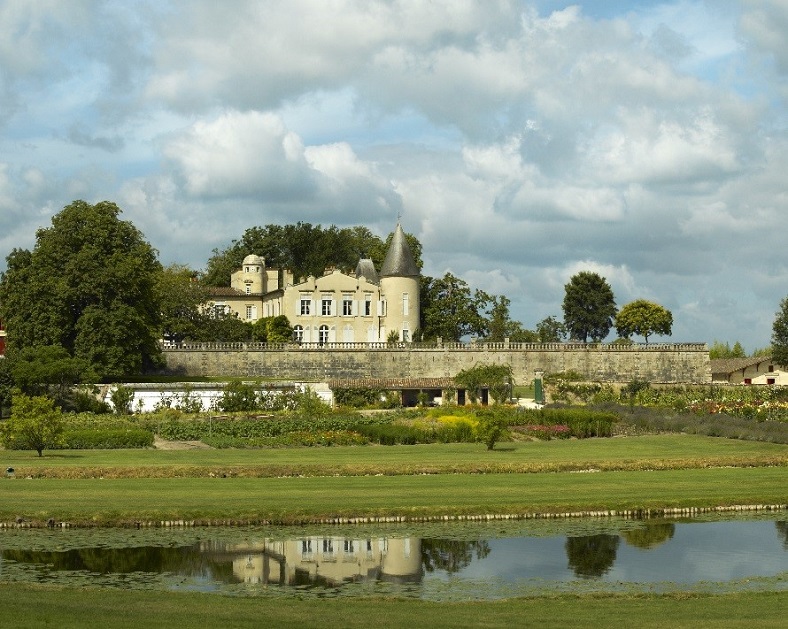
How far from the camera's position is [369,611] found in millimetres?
18672

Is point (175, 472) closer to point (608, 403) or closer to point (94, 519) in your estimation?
point (94, 519)

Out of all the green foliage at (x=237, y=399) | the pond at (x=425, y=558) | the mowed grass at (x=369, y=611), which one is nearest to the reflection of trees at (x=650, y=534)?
the pond at (x=425, y=558)

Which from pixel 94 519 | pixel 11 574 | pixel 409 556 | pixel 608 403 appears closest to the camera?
pixel 11 574

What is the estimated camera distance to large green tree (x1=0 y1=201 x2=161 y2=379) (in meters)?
70.9

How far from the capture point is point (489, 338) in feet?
327

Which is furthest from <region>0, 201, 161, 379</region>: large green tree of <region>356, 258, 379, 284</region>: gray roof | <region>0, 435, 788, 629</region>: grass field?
<region>356, 258, 379, 284</region>: gray roof

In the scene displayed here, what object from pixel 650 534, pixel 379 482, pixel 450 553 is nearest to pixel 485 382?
pixel 379 482

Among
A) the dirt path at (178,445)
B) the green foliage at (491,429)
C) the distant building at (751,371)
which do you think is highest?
the distant building at (751,371)

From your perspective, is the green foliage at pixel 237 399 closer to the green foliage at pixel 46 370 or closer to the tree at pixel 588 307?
the green foliage at pixel 46 370

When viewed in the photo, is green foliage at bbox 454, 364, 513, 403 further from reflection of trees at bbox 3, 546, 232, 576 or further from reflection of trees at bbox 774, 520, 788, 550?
reflection of trees at bbox 3, 546, 232, 576

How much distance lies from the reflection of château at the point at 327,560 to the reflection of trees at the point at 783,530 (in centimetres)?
733

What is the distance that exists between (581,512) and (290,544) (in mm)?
7037

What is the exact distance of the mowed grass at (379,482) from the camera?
2848 centimetres

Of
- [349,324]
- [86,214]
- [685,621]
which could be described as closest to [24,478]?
[685,621]
